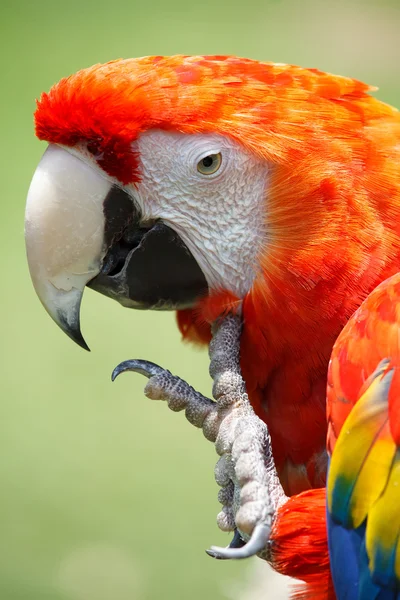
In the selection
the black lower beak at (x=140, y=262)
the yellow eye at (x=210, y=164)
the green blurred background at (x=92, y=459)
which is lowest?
the green blurred background at (x=92, y=459)

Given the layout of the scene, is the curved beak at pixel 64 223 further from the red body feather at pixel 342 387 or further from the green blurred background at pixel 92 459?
the green blurred background at pixel 92 459

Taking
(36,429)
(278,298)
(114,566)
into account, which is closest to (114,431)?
(36,429)

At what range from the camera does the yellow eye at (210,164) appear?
884mm

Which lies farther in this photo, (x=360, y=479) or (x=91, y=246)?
(x=91, y=246)

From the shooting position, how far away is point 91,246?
90 cm

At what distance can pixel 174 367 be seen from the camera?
7.33 feet

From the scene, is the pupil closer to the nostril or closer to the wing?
the nostril

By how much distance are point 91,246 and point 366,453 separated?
0.37 m

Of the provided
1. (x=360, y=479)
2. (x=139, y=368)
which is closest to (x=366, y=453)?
(x=360, y=479)

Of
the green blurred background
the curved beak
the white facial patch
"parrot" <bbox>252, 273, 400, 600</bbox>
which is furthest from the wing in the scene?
the green blurred background

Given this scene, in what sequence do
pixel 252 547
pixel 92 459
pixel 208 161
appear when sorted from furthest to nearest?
pixel 92 459 < pixel 208 161 < pixel 252 547

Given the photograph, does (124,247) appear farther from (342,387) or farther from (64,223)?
(342,387)

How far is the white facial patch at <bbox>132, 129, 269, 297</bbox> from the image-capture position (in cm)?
88

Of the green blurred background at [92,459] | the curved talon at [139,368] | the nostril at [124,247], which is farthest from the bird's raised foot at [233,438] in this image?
the green blurred background at [92,459]
